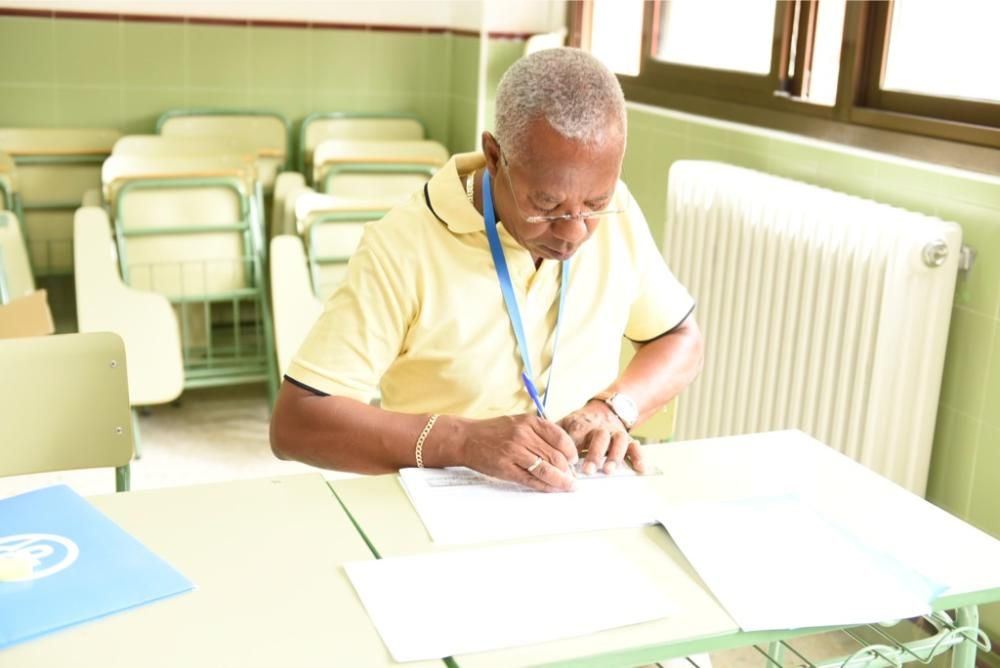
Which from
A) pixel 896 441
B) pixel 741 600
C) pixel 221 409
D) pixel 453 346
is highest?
pixel 453 346

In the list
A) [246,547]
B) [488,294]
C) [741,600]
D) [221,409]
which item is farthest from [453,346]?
[221,409]

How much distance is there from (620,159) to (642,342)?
551mm

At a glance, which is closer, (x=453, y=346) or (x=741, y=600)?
(x=741, y=600)

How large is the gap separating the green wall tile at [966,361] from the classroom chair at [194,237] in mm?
2491

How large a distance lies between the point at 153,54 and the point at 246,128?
489 mm

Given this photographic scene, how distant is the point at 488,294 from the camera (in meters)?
1.78

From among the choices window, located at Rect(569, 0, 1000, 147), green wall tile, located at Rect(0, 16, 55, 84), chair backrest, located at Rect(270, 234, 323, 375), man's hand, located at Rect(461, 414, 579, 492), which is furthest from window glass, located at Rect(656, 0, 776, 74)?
green wall tile, located at Rect(0, 16, 55, 84)

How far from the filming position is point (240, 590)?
1.27m

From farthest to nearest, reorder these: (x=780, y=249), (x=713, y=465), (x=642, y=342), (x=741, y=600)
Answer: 1. (x=780, y=249)
2. (x=642, y=342)
3. (x=713, y=465)
4. (x=741, y=600)

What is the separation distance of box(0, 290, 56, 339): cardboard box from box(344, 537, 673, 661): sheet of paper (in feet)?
6.74

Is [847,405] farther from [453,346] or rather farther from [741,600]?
[741,600]

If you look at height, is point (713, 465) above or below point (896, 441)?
above

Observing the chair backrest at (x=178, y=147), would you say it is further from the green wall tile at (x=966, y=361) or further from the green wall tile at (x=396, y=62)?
the green wall tile at (x=966, y=361)

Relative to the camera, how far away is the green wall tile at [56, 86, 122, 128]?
15.0ft
